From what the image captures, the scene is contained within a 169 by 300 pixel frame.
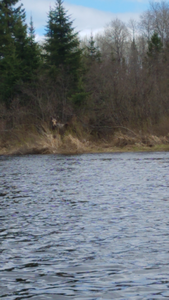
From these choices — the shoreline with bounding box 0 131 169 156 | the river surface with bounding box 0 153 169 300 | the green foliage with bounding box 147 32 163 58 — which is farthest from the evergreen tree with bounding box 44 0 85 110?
the river surface with bounding box 0 153 169 300

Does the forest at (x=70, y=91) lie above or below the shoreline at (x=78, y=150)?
above

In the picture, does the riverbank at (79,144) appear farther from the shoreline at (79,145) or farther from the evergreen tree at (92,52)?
the evergreen tree at (92,52)

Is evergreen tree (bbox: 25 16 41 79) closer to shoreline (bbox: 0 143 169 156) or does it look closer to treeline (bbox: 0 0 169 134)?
treeline (bbox: 0 0 169 134)

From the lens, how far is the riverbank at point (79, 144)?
40781mm

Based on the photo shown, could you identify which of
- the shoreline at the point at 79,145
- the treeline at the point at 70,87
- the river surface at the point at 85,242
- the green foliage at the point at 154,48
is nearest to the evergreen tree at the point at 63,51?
the treeline at the point at 70,87

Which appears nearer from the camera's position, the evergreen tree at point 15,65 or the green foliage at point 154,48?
the evergreen tree at point 15,65

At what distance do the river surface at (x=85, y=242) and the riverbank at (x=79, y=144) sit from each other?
23212 mm

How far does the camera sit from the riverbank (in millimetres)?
40781

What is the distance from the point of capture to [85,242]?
8828mm

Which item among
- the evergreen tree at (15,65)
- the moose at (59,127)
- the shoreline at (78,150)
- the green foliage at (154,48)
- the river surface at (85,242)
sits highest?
the green foliage at (154,48)

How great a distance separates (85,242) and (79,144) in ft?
106

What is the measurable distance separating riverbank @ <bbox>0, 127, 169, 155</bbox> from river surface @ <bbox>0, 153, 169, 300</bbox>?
914 inches

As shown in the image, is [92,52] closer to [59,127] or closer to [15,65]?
[15,65]

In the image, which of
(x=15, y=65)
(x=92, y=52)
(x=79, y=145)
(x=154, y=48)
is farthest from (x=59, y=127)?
(x=154, y=48)
